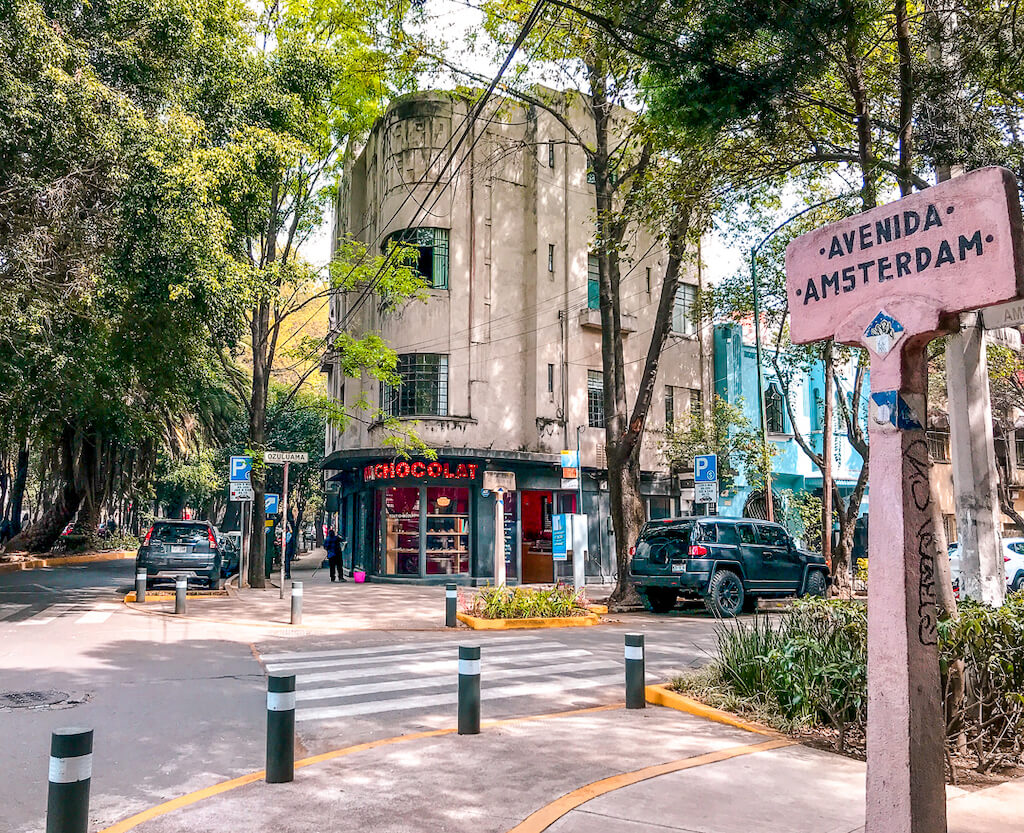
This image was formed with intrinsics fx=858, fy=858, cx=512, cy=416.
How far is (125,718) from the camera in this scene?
788cm

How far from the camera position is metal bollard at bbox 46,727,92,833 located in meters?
3.97

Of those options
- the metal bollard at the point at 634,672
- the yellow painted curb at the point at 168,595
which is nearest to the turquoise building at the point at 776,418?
the yellow painted curb at the point at 168,595

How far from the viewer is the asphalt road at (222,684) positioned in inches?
253

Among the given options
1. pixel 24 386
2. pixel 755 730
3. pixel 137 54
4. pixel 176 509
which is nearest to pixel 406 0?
pixel 137 54

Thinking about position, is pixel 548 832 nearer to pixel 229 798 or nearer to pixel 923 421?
pixel 229 798

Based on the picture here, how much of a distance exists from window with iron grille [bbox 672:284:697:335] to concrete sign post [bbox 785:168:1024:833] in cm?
2576

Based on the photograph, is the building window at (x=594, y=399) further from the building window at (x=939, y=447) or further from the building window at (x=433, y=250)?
the building window at (x=939, y=447)

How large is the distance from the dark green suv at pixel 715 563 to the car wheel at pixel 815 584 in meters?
0.17

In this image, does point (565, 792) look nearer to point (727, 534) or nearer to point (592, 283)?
point (727, 534)

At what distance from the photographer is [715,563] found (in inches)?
651

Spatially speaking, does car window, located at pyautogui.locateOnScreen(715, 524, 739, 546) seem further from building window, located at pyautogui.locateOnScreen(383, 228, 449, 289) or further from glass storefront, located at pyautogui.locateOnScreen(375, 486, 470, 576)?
building window, located at pyautogui.locateOnScreen(383, 228, 449, 289)

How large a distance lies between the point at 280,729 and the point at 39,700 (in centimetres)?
415

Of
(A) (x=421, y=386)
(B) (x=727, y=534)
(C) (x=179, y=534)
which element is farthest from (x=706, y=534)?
(C) (x=179, y=534)

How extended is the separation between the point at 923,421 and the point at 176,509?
175ft
